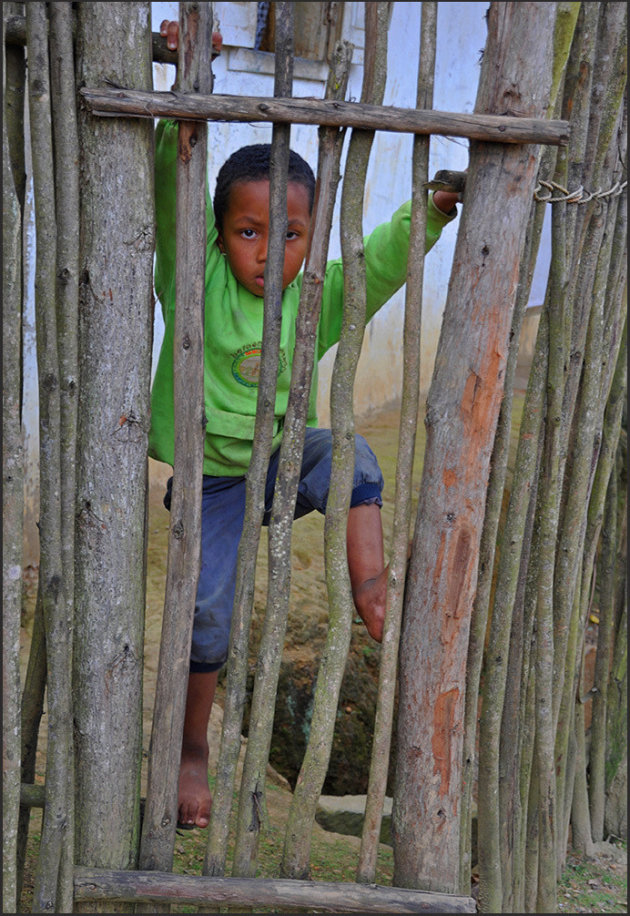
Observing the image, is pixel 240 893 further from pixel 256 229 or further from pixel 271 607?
pixel 256 229

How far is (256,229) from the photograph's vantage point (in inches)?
95.2

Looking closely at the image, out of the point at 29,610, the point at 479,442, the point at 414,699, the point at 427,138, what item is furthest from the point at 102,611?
the point at 29,610

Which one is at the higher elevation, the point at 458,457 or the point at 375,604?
the point at 458,457

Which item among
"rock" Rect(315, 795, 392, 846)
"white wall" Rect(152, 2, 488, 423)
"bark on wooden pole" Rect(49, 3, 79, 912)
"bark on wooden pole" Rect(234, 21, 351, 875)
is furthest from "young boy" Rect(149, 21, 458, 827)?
"white wall" Rect(152, 2, 488, 423)

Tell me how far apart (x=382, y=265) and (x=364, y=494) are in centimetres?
56

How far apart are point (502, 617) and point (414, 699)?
14.5 inches

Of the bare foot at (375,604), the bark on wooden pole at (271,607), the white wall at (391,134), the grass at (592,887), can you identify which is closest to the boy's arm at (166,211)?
the bark on wooden pole at (271,607)

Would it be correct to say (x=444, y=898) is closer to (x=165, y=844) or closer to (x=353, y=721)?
(x=165, y=844)

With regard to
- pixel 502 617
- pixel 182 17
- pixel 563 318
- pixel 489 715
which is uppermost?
pixel 182 17

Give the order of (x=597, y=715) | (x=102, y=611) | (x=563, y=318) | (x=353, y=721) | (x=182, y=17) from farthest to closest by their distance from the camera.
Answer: (x=353, y=721) → (x=597, y=715) → (x=563, y=318) → (x=102, y=611) → (x=182, y=17)

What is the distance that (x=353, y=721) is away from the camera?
4473 millimetres

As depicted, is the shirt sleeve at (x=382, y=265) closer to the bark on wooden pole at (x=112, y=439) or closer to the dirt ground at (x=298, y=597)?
the bark on wooden pole at (x=112, y=439)

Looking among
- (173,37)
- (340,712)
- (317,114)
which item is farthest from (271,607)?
(340,712)

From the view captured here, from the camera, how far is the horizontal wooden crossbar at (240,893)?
2.09 meters
